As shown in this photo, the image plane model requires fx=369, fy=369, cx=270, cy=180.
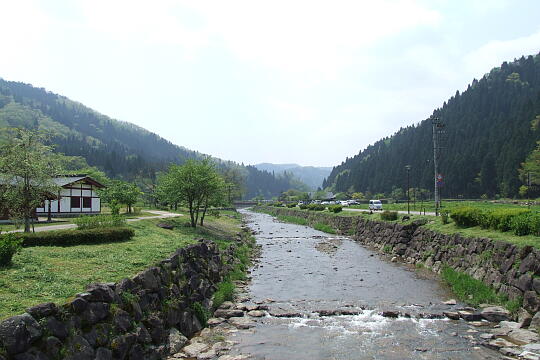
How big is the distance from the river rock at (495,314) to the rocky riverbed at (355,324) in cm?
4

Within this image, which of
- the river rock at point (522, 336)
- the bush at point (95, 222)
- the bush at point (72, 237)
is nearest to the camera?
the river rock at point (522, 336)

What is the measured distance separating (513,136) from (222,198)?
92.5 meters

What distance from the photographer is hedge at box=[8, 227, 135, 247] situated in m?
17.0

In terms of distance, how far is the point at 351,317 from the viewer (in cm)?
1623

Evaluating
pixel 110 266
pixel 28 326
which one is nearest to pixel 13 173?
pixel 110 266

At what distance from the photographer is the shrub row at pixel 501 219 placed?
1892 cm

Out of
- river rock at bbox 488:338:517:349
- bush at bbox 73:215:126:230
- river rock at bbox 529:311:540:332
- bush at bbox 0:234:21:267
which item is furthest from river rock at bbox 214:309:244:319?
river rock at bbox 529:311:540:332

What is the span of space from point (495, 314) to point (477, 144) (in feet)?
397

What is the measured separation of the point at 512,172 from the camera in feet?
295

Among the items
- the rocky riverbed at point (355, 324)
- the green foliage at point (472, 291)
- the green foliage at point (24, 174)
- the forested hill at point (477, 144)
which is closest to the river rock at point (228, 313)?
the rocky riverbed at point (355, 324)

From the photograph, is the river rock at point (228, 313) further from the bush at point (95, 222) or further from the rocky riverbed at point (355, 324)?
the bush at point (95, 222)

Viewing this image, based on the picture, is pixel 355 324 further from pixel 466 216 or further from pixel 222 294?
pixel 466 216

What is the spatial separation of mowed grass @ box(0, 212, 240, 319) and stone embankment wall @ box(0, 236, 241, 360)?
0.66 metres

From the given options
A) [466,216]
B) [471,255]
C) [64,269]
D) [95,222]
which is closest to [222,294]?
[64,269]
